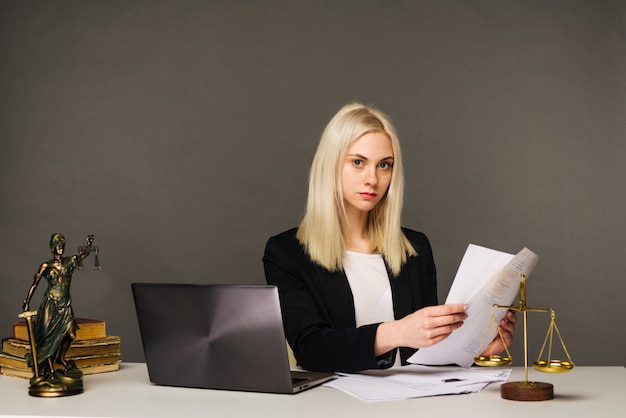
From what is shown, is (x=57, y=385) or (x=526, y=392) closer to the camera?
(x=526, y=392)

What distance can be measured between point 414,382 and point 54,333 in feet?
3.31

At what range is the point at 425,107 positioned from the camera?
16.3 feet

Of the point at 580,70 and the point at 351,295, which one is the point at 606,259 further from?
the point at 351,295

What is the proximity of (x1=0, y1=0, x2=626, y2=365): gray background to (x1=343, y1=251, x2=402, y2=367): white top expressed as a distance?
1.72 metres

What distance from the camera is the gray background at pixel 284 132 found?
16.2ft

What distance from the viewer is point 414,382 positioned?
236cm

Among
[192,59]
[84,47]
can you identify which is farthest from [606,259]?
[84,47]

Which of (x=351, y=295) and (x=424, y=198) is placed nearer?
(x=351, y=295)

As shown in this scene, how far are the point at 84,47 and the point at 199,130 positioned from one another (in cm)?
88

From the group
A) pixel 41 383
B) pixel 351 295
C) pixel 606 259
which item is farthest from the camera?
pixel 606 259

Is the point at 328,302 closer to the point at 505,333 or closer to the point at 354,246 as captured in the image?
the point at 354,246

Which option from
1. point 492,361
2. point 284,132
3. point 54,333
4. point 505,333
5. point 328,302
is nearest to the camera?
point 492,361

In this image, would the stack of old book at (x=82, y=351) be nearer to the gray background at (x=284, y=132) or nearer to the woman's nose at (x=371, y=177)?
the woman's nose at (x=371, y=177)

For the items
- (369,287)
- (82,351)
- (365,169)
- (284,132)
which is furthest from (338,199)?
(284,132)
